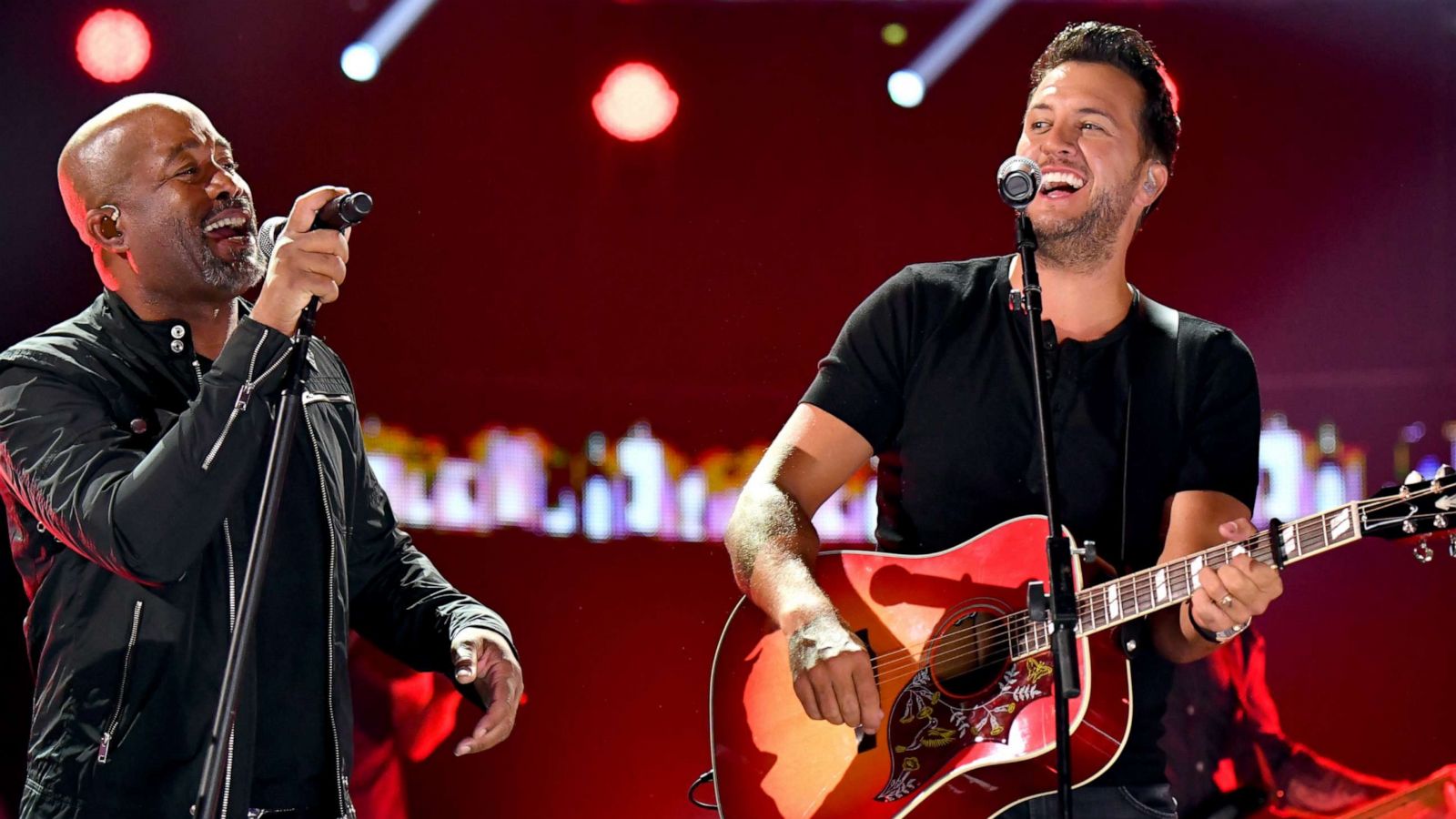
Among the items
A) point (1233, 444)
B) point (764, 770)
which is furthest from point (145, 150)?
point (1233, 444)

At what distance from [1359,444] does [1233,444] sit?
6.58 ft

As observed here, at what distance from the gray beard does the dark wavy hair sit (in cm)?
190

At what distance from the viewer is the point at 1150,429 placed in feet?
9.55

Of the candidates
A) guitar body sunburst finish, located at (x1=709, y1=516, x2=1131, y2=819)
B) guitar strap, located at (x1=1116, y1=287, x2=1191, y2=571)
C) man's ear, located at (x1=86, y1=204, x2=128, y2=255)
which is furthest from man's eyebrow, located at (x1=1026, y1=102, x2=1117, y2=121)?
man's ear, located at (x1=86, y1=204, x2=128, y2=255)

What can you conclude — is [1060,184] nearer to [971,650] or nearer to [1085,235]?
A: [1085,235]

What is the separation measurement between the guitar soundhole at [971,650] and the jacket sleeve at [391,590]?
99cm

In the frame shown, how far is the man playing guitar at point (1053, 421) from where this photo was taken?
109 inches

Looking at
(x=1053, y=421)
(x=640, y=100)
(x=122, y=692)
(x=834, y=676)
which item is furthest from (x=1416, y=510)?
(x=640, y=100)

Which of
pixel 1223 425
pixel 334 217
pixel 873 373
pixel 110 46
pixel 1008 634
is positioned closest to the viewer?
pixel 334 217

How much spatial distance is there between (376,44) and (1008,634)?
10.8 feet

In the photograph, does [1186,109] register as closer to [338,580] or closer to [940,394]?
[940,394]

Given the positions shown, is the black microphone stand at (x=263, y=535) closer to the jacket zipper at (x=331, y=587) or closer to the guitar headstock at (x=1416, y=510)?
the jacket zipper at (x=331, y=587)

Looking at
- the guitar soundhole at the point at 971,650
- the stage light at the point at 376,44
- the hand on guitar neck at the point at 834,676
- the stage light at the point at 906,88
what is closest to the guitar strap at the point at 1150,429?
the guitar soundhole at the point at 971,650

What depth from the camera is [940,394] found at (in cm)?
302
